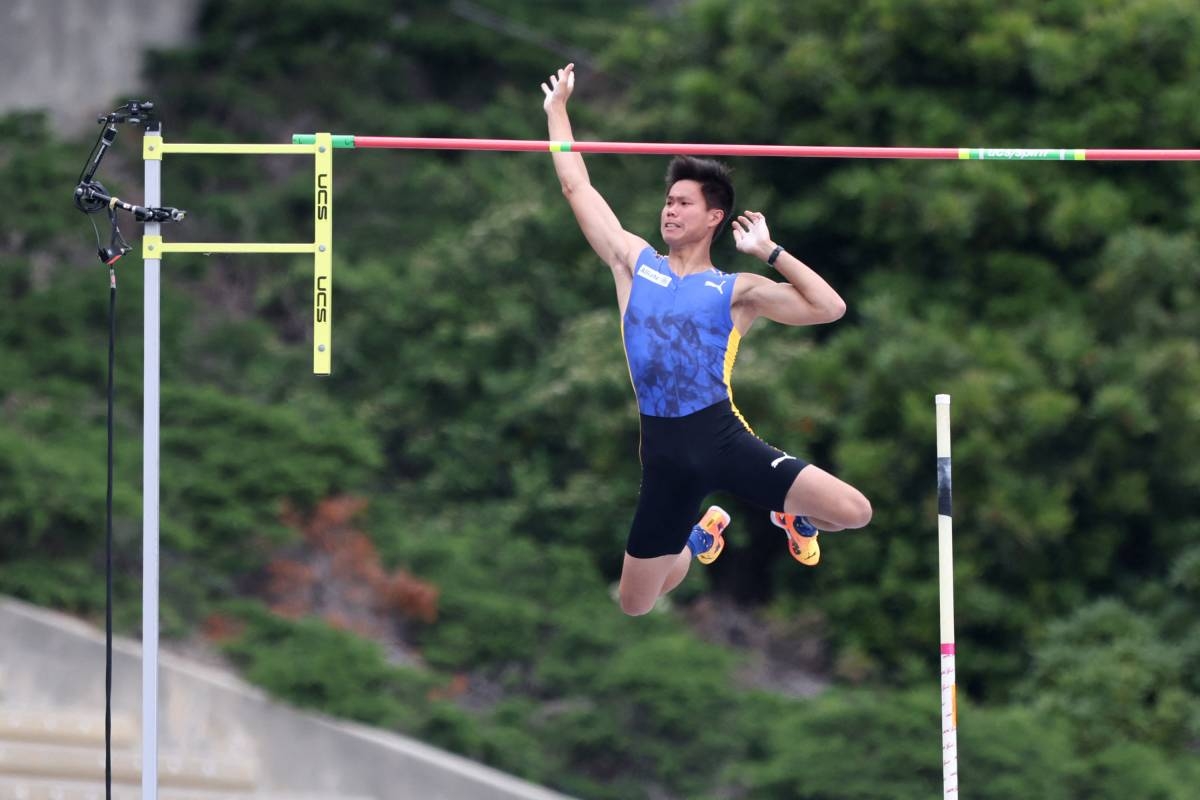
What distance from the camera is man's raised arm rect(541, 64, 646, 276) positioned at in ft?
23.1

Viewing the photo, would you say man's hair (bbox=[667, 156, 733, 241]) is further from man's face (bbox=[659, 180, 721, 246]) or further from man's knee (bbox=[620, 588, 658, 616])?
man's knee (bbox=[620, 588, 658, 616])

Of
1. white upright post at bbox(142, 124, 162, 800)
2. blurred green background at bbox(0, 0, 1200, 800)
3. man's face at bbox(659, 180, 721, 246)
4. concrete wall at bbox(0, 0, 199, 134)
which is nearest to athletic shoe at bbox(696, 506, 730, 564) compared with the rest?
man's face at bbox(659, 180, 721, 246)

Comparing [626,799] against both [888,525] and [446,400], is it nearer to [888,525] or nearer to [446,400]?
[888,525]

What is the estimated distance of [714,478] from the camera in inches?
271

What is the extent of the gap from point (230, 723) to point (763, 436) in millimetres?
3838

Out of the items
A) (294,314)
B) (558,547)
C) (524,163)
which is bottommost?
(558,547)

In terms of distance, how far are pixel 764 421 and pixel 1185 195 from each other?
3324mm

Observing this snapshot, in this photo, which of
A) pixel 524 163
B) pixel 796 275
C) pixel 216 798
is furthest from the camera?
pixel 524 163

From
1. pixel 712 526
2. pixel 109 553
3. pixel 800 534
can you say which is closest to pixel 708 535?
pixel 712 526

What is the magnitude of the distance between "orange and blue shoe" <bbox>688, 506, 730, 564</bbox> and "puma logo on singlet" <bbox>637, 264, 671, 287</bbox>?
1.10 meters

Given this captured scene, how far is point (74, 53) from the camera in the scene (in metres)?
14.6

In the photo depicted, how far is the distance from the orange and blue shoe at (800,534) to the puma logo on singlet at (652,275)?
1.04m

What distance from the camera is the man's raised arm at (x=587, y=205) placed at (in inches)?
277

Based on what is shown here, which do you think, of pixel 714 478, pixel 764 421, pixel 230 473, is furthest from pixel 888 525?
pixel 714 478
